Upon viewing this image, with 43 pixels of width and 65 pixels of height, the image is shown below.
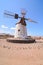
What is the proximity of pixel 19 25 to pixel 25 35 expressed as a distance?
8.06ft

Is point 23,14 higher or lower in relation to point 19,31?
higher

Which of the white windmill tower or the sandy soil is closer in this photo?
the sandy soil

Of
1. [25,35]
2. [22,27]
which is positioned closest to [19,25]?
[22,27]

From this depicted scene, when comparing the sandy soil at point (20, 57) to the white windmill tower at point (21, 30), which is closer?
the sandy soil at point (20, 57)

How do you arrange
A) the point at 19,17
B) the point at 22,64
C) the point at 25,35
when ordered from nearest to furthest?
1. the point at 22,64
2. the point at 25,35
3. the point at 19,17

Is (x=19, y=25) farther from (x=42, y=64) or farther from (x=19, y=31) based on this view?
(x=42, y=64)

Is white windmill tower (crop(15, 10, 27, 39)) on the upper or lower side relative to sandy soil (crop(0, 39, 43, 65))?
upper

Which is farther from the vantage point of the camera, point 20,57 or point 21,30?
point 21,30

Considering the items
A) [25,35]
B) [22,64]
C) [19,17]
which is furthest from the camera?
[19,17]

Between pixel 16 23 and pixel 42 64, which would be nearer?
pixel 42 64

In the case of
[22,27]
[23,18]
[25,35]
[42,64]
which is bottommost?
[42,64]

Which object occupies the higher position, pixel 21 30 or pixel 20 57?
pixel 21 30

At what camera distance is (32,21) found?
94.4 ft

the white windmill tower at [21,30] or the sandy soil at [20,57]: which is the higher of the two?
the white windmill tower at [21,30]
